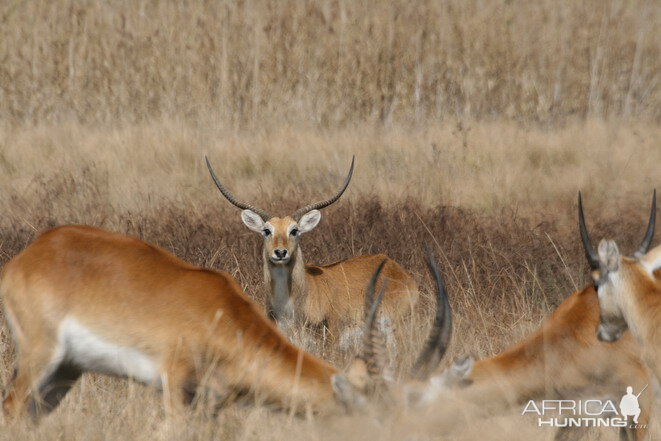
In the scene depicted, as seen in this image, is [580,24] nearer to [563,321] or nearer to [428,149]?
[428,149]

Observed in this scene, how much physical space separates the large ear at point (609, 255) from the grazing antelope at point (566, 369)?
19.7 inches

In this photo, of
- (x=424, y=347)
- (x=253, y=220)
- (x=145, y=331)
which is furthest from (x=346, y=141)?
(x=424, y=347)

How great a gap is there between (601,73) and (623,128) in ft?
6.65

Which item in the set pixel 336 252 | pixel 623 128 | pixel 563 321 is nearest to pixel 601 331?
pixel 563 321

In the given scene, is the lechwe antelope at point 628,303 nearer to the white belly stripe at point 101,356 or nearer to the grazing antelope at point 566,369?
the grazing antelope at point 566,369

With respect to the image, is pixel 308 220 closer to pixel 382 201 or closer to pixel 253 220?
pixel 253 220

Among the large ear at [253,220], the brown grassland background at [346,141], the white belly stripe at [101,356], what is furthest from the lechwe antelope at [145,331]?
the large ear at [253,220]

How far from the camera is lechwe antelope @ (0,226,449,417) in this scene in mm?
4738

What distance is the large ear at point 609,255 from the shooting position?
518 centimetres

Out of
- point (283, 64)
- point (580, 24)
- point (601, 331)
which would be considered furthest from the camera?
point (580, 24)

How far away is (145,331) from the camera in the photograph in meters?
4.95

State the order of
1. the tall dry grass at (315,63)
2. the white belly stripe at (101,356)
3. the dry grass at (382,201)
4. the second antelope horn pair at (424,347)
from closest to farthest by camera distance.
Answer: the second antelope horn pair at (424,347) < the white belly stripe at (101,356) < the dry grass at (382,201) < the tall dry grass at (315,63)

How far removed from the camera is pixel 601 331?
5379mm

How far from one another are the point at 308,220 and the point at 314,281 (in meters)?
0.51
